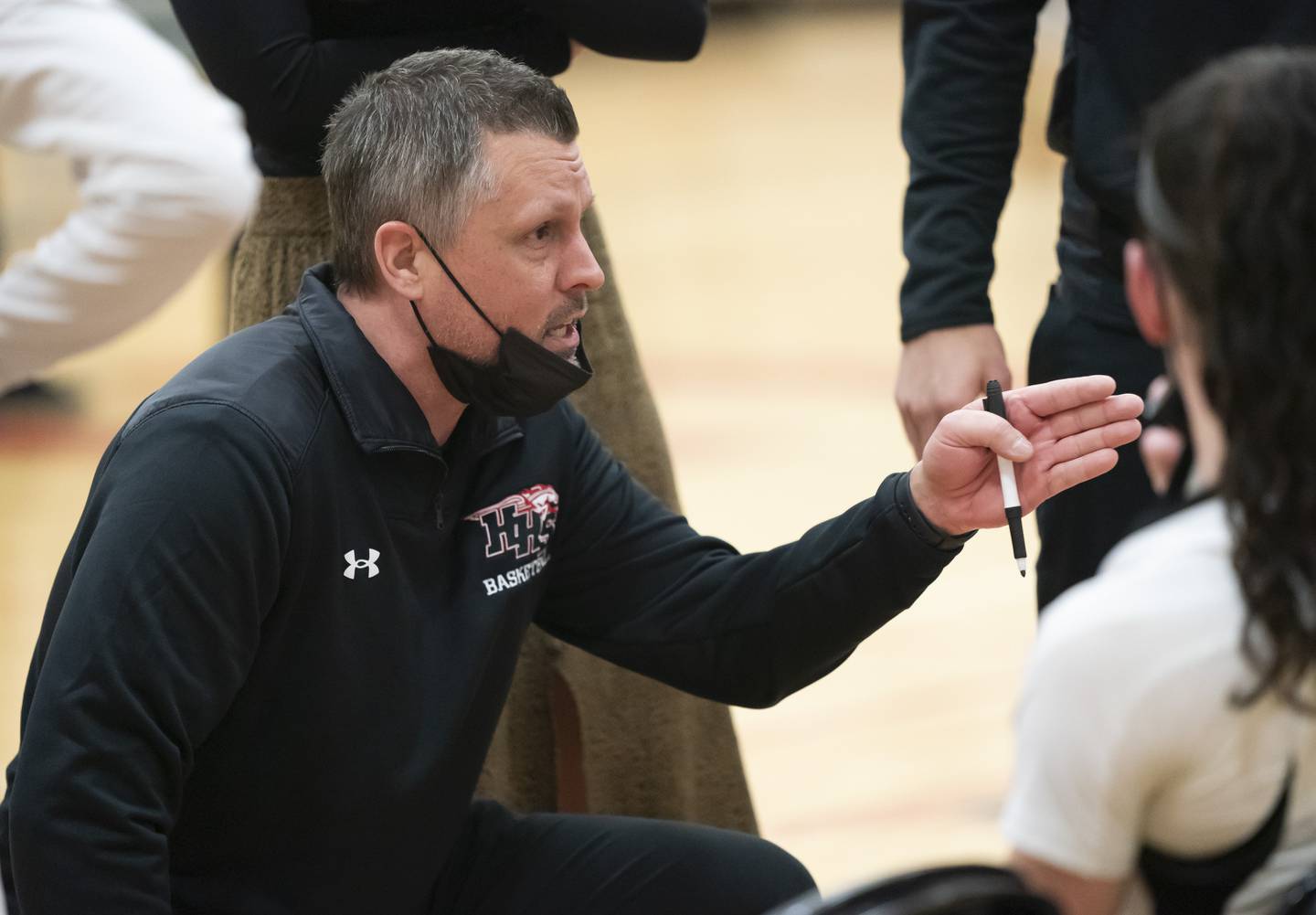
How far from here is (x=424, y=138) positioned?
2.16m

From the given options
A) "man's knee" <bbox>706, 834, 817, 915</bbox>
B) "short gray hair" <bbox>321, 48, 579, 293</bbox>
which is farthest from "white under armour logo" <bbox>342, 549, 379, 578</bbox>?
"man's knee" <bbox>706, 834, 817, 915</bbox>

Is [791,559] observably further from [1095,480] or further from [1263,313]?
[1263,313]

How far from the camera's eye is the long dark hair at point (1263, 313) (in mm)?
1189

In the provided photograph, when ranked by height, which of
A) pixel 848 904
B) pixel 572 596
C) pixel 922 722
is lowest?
pixel 922 722

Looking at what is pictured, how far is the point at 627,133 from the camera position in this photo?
11.1 meters

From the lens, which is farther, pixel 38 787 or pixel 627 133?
pixel 627 133

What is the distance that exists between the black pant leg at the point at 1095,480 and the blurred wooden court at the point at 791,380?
110 centimetres

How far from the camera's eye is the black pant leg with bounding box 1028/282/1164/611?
7.17ft

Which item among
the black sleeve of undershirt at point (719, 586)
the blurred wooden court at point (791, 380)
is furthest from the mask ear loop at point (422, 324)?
the blurred wooden court at point (791, 380)

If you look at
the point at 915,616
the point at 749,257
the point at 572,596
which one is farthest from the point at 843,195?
the point at 572,596

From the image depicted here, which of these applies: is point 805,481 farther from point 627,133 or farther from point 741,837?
point 627,133

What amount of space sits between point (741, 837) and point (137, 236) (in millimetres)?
1127

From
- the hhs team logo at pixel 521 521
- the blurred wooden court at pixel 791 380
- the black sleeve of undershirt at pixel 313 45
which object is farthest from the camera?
the blurred wooden court at pixel 791 380

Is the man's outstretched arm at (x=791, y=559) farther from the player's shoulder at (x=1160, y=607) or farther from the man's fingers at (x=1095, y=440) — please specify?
the player's shoulder at (x=1160, y=607)
